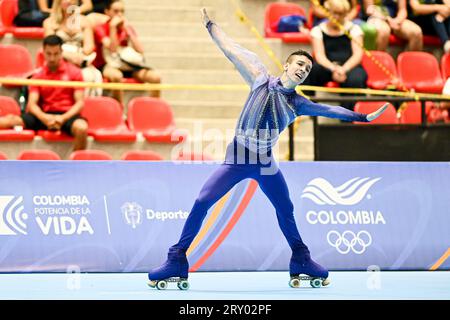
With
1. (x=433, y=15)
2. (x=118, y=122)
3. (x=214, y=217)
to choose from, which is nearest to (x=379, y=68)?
(x=433, y=15)

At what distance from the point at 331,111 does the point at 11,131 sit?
5148 mm

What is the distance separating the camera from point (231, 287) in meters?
10.0

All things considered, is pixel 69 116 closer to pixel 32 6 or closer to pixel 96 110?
pixel 96 110

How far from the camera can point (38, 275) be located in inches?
430

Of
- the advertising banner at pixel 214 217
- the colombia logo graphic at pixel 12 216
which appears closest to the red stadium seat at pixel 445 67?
the advertising banner at pixel 214 217

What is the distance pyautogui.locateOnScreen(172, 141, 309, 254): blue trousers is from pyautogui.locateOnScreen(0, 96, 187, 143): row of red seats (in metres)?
4.07

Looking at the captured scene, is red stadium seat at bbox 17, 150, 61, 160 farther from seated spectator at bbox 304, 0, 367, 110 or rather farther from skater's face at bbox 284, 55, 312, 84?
skater's face at bbox 284, 55, 312, 84

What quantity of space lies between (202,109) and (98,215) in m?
3.94

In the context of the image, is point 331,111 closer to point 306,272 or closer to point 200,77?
point 306,272

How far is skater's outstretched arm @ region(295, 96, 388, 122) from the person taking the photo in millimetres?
9188

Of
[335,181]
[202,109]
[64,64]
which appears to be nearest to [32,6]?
[64,64]

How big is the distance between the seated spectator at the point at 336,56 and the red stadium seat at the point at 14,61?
359 cm
